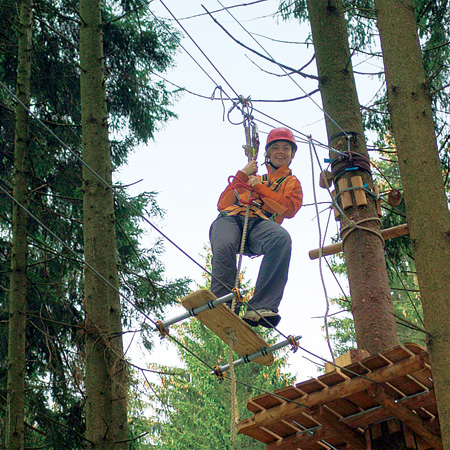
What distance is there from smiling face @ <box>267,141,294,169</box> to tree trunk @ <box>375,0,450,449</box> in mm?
1495

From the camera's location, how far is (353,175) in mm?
4930

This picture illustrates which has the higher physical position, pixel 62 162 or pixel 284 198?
A: pixel 62 162

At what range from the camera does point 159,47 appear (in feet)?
30.0

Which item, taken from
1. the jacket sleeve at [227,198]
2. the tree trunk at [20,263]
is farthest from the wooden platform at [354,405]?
the tree trunk at [20,263]

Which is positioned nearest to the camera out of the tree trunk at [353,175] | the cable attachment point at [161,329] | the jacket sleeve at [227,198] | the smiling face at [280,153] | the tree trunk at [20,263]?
the cable attachment point at [161,329]

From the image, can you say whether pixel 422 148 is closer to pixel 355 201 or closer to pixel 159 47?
pixel 355 201

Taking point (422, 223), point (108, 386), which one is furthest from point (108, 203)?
point (422, 223)

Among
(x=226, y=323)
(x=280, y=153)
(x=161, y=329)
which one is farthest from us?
(x=280, y=153)

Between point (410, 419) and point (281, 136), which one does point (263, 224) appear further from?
Answer: point (410, 419)

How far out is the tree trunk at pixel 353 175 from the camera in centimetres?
440

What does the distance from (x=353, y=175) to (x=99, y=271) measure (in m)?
2.43

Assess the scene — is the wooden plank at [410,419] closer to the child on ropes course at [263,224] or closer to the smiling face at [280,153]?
the child on ropes course at [263,224]

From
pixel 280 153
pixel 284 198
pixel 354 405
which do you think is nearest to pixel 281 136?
pixel 280 153

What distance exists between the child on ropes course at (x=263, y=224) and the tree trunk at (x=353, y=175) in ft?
1.60
